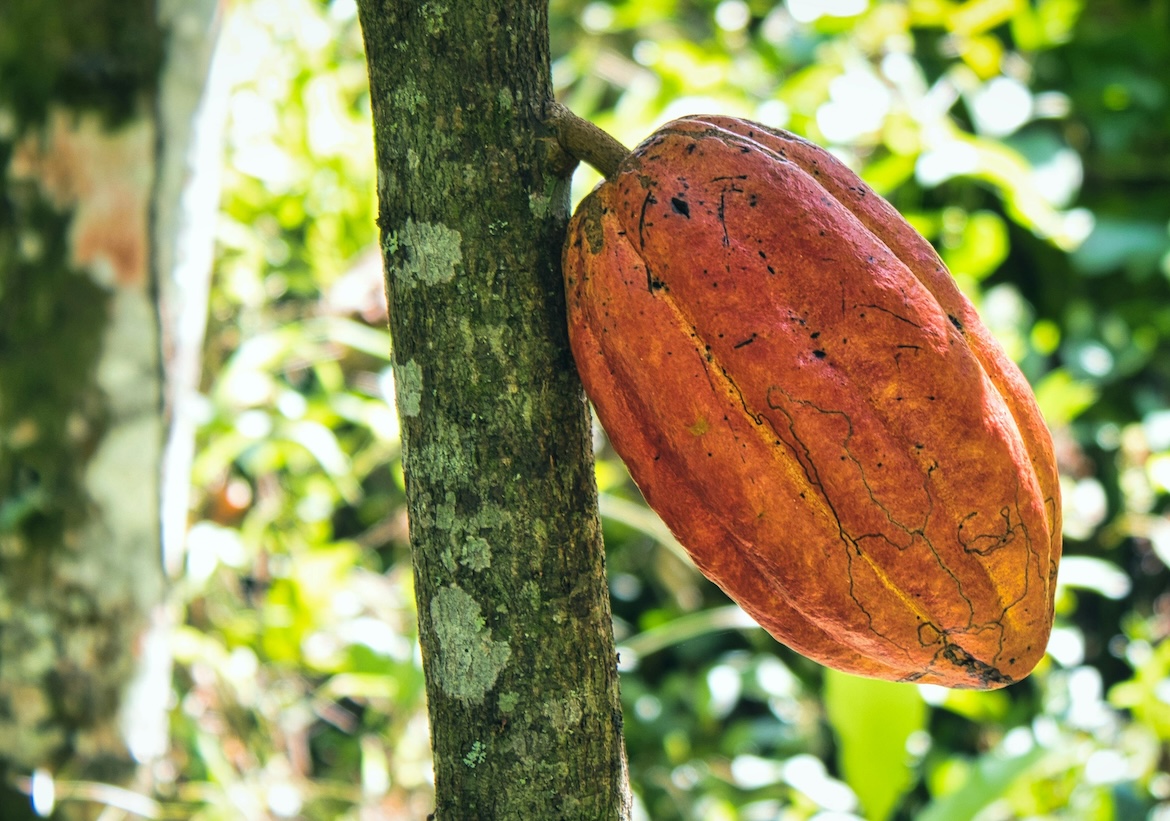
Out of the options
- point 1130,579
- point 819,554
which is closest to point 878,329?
point 819,554

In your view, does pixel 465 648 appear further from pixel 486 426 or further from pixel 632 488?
pixel 632 488

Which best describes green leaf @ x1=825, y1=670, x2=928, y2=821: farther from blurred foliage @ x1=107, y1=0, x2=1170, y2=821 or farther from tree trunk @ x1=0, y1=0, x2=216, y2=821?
tree trunk @ x1=0, y1=0, x2=216, y2=821

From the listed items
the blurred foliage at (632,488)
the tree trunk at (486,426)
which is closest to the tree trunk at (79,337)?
the blurred foliage at (632,488)

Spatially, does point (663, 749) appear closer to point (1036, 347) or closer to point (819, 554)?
point (1036, 347)

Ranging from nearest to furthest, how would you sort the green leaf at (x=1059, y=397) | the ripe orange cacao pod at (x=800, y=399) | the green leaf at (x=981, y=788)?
the ripe orange cacao pod at (x=800, y=399)
the green leaf at (x=981, y=788)
the green leaf at (x=1059, y=397)

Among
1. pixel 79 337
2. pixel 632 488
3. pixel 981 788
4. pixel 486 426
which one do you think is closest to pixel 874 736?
pixel 981 788

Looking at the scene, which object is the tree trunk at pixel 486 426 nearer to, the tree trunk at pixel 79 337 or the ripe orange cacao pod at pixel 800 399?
the ripe orange cacao pod at pixel 800 399

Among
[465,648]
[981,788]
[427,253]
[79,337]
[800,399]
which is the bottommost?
[981,788]

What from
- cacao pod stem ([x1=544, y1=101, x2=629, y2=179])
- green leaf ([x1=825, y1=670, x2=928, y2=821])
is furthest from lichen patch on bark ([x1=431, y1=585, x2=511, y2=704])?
green leaf ([x1=825, y1=670, x2=928, y2=821])
